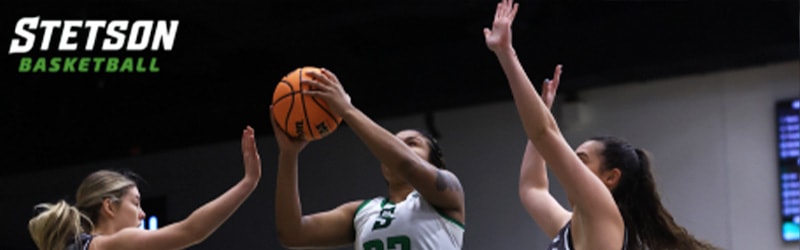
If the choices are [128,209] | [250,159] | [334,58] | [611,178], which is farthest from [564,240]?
[334,58]

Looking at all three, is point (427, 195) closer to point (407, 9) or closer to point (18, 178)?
point (407, 9)

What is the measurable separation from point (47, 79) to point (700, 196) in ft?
13.9

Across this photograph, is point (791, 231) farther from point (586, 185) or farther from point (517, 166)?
point (586, 185)

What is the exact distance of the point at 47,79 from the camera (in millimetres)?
7242

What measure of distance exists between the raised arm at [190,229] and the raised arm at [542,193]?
2.63 ft

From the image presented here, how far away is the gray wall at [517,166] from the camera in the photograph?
576 centimetres

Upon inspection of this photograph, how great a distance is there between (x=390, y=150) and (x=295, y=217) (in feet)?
1.48

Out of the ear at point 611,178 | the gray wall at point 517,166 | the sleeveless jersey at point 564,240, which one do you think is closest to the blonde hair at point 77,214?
the sleeveless jersey at point 564,240

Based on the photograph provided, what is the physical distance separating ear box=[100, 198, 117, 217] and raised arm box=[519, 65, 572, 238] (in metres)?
1.24

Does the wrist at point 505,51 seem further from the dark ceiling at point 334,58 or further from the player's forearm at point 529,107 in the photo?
the dark ceiling at point 334,58

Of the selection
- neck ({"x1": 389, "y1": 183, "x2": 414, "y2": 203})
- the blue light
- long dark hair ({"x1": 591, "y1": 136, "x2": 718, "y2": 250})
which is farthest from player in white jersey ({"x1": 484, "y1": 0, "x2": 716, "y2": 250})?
the blue light

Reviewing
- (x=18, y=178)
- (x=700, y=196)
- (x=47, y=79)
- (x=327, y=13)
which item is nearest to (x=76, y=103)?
(x=47, y=79)

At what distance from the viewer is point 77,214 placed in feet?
10.6

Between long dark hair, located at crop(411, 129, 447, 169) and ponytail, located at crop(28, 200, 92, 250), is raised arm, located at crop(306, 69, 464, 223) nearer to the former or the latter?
long dark hair, located at crop(411, 129, 447, 169)
